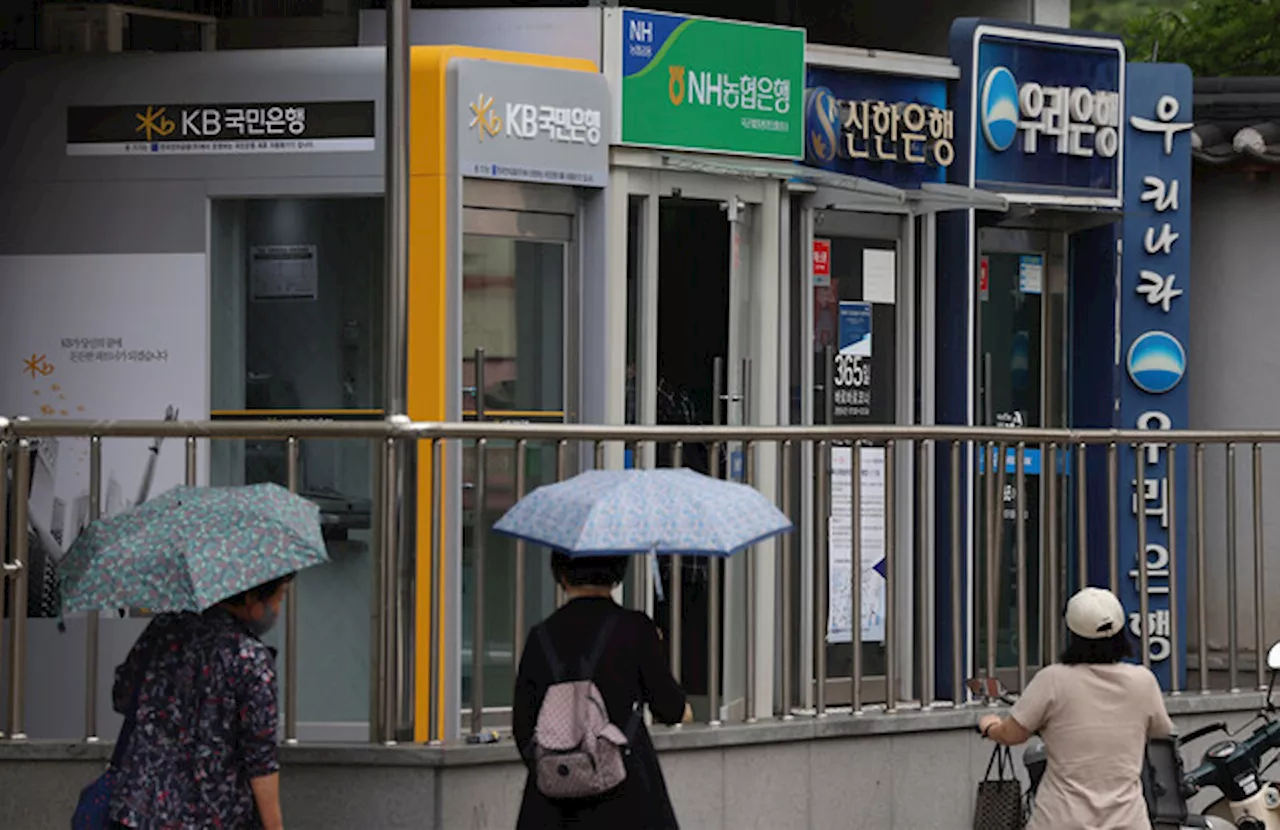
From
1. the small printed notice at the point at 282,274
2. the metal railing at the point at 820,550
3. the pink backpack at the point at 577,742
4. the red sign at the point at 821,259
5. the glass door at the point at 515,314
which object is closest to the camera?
the pink backpack at the point at 577,742

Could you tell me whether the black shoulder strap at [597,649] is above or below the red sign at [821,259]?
below

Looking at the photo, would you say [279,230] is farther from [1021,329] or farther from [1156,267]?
[1156,267]

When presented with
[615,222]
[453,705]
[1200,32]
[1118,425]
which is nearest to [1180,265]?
[1118,425]

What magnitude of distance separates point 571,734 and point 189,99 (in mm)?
4589

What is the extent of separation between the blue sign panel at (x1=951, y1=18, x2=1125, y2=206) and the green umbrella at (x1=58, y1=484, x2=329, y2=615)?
21.4 feet

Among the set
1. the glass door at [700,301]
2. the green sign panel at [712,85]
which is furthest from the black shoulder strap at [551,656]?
the green sign panel at [712,85]

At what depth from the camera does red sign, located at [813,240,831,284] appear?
12.3 m

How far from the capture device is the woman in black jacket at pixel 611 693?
679 cm

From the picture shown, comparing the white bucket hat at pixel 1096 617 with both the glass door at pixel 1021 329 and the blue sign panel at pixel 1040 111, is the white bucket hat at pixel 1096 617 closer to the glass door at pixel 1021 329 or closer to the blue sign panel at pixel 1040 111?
the glass door at pixel 1021 329

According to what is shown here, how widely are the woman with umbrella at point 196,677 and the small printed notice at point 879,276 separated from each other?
6007 millimetres

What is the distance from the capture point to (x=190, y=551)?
22.7 ft

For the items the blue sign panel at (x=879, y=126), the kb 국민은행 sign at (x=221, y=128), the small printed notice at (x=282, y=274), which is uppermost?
the blue sign panel at (x=879, y=126)

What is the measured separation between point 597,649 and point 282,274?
4.12m

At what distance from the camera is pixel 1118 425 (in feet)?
46.4
